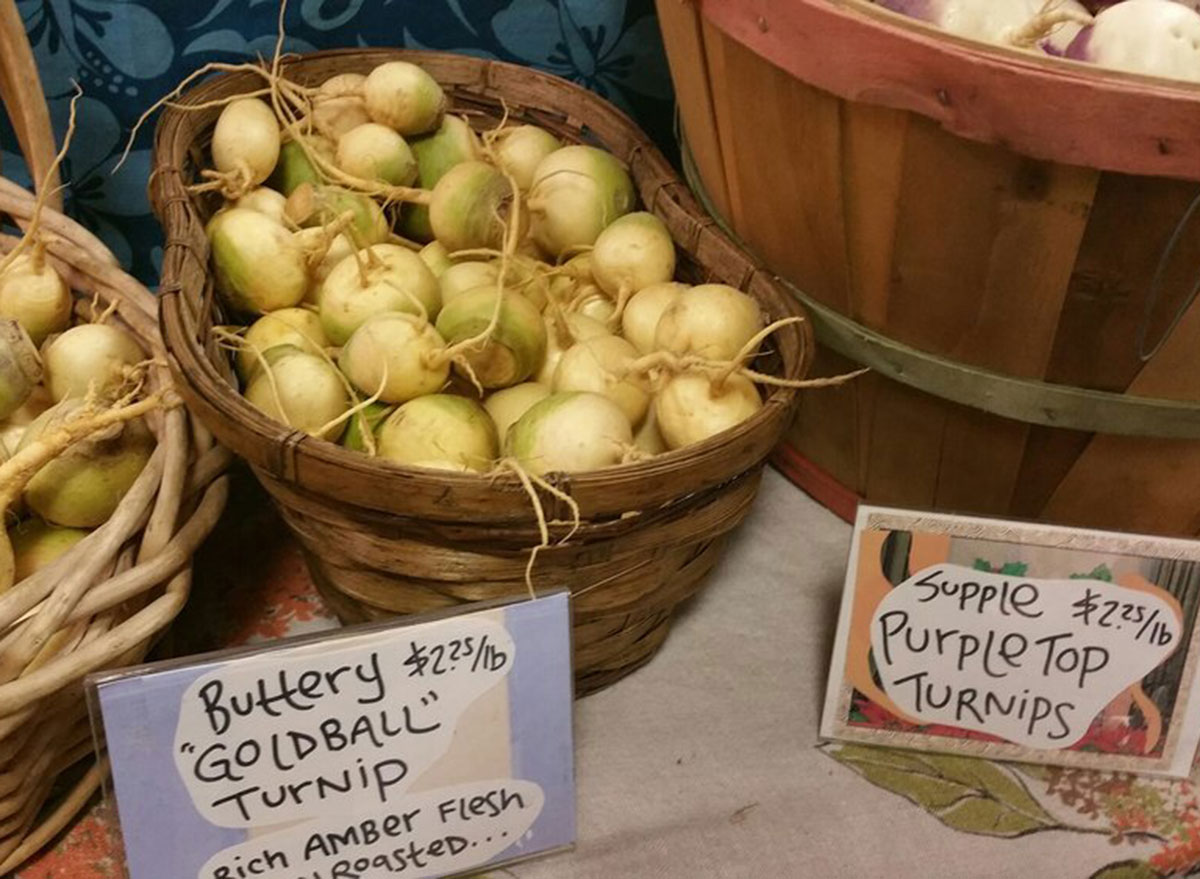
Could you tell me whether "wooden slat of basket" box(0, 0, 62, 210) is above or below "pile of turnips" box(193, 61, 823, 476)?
above

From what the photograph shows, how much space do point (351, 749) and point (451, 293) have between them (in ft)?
1.04

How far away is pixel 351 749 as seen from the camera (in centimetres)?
62

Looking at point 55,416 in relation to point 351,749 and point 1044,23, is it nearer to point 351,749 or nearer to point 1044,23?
point 351,749

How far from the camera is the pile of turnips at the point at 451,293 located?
0.69 m

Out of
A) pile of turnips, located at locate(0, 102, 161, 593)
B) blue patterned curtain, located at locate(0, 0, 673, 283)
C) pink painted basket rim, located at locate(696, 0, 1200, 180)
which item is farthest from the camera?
blue patterned curtain, located at locate(0, 0, 673, 283)

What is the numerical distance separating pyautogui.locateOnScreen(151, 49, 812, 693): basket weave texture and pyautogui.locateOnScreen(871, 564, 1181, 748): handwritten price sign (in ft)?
0.41

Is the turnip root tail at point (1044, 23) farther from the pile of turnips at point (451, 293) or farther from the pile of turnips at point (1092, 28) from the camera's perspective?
the pile of turnips at point (451, 293)

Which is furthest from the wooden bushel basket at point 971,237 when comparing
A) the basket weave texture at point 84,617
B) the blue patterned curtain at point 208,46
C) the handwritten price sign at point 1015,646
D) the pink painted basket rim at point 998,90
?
the basket weave texture at point 84,617

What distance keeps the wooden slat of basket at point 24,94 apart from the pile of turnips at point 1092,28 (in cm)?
55

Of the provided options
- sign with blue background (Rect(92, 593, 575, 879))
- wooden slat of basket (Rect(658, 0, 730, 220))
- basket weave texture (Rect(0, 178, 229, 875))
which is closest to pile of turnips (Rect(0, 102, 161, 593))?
basket weave texture (Rect(0, 178, 229, 875))

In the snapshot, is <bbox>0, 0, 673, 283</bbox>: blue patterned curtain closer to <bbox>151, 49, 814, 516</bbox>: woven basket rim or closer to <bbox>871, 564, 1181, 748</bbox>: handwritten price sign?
<bbox>151, 49, 814, 516</bbox>: woven basket rim

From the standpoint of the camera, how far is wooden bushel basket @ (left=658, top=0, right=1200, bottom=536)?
0.59 metres

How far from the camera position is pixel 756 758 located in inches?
29.5

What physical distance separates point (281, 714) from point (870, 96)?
1.45 feet
